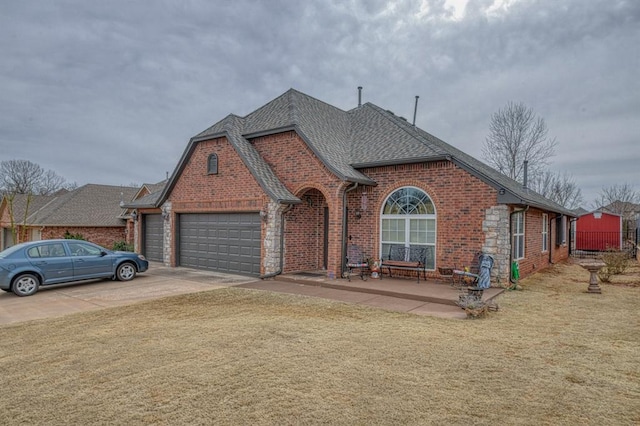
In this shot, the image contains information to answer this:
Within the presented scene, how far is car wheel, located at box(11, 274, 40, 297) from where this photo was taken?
9547 mm

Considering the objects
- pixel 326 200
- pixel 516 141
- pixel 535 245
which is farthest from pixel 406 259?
pixel 516 141

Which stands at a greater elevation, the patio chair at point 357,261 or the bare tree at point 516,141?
the bare tree at point 516,141

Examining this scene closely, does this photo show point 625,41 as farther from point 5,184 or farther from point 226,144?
point 5,184

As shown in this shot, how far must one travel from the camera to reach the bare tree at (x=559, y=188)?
34222 millimetres

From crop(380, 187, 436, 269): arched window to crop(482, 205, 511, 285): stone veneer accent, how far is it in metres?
1.48

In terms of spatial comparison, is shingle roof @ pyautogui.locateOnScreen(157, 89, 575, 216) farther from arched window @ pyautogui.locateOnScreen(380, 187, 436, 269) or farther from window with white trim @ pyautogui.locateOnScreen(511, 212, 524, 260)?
arched window @ pyautogui.locateOnScreen(380, 187, 436, 269)

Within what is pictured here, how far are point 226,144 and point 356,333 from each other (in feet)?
30.9

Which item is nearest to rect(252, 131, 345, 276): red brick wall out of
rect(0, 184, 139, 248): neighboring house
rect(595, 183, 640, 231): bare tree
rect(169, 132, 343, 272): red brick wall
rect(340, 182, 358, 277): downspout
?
rect(169, 132, 343, 272): red brick wall

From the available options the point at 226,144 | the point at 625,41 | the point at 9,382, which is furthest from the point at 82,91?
the point at 625,41

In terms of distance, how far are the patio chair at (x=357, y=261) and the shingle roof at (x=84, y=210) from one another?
57.6ft

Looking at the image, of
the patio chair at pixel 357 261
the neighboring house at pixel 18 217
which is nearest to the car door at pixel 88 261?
the patio chair at pixel 357 261

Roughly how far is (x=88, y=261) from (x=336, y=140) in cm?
885

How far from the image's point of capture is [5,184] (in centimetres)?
4325

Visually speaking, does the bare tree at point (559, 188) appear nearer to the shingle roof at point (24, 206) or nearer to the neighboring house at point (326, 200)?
the neighboring house at point (326, 200)
